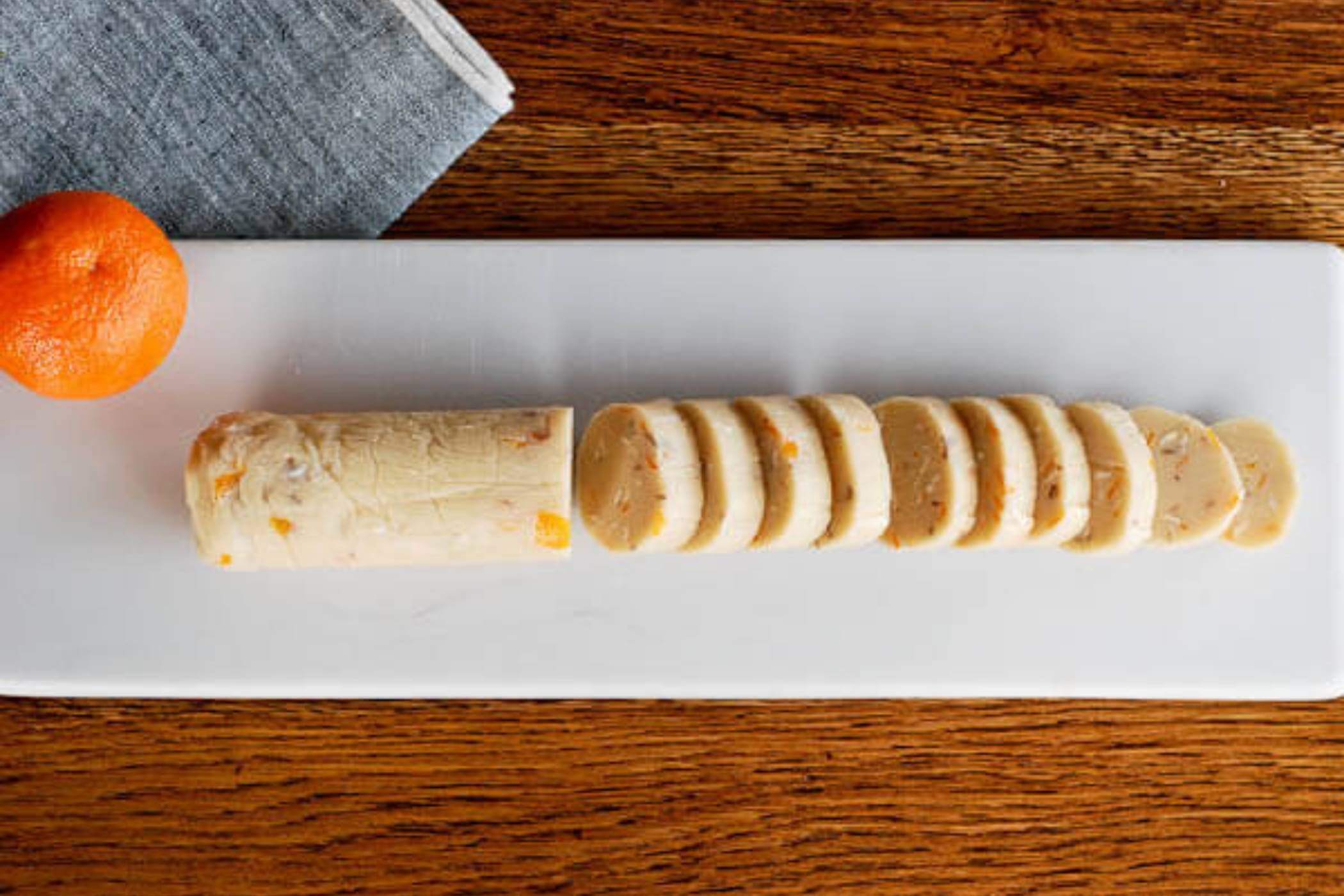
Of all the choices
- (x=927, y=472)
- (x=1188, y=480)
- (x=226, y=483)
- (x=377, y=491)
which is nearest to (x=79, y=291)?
(x=226, y=483)

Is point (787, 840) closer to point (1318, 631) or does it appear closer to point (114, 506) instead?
point (1318, 631)

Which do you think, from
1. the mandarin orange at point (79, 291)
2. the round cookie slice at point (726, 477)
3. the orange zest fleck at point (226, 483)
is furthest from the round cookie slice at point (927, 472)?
the mandarin orange at point (79, 291)

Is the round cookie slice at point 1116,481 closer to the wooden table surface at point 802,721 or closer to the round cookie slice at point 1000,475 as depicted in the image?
the round cookie slice at point 1000,475

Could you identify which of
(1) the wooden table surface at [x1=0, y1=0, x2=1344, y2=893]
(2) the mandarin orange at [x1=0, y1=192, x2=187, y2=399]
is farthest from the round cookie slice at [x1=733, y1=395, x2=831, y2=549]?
(2) the mandarin orange at [x1=0, y1=192, x2=187, y2=399]

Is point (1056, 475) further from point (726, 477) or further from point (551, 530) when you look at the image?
point (551, 530)

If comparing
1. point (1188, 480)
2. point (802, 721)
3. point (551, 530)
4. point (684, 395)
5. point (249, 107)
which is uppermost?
point (249, 107)
